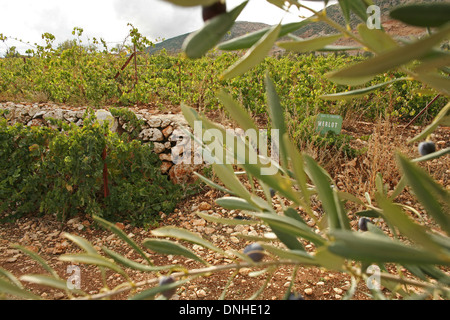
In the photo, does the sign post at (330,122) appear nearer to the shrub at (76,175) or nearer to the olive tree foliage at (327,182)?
the shrub at (76,175)

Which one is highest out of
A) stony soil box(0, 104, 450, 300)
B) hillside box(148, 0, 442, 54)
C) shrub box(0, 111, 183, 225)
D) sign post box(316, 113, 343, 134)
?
hillside box(148, 0, 442, 54)

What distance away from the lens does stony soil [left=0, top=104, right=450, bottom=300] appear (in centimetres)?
167

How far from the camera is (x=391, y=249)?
29cm

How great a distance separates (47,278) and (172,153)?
94.7 inches

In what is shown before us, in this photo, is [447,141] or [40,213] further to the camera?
[447,141]

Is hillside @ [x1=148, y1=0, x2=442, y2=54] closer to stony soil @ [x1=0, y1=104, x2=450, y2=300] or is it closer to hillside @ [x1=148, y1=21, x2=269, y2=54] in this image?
hillside @ [x1=148, y1=21, x2=269, y2=54]

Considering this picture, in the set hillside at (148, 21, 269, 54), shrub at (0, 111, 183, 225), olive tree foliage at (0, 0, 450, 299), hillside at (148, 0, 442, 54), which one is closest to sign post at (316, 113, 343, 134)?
hillside at (148, 0, 442, 54)

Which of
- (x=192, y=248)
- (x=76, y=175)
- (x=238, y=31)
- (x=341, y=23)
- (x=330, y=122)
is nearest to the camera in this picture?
(x=192, y=248)

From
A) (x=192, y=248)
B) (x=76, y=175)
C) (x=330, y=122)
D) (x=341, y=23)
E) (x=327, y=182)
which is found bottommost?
(x=192, y=248)

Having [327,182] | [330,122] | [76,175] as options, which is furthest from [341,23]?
[327,182]

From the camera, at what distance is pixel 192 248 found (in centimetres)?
212

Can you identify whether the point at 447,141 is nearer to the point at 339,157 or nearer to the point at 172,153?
the point at 339,157

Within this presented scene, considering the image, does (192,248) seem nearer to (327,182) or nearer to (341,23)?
(327,182)
